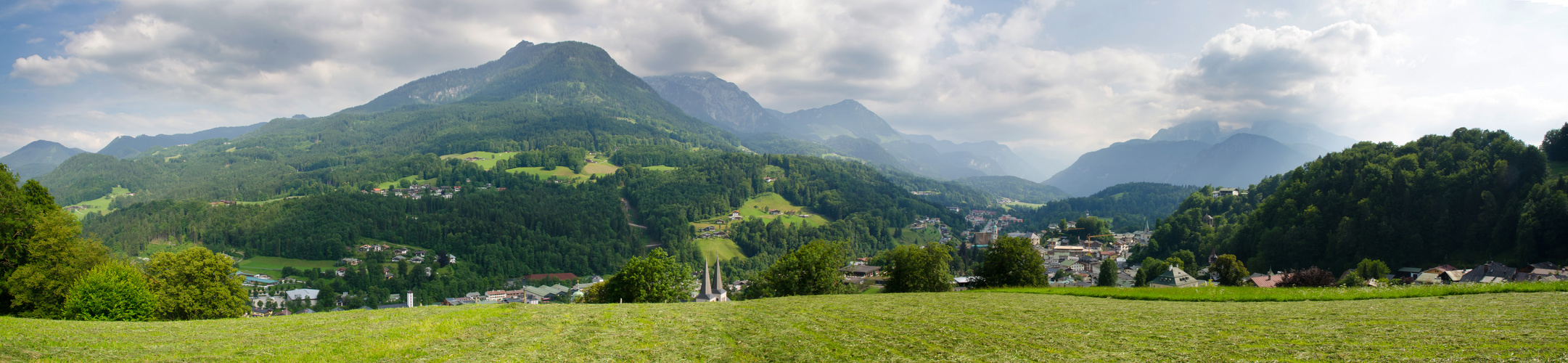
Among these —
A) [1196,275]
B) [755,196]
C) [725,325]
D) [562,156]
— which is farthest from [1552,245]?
[562,156]

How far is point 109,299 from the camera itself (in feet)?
82.3

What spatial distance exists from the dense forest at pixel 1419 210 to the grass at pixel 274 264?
144 m

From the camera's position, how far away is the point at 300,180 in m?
162

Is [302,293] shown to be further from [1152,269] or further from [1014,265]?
[1152,269]

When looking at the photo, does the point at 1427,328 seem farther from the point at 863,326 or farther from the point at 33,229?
the point at 33,229

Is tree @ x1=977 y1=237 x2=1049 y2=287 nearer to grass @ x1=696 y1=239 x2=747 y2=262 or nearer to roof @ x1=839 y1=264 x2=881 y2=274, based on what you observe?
roof @ x1=839 y1=264 x2=881 y2=274

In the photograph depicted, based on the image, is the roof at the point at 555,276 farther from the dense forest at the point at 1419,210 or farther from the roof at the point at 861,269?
the dense forest at the point at 1419,210

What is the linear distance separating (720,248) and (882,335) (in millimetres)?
117432

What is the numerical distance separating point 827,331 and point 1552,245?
67457 mm

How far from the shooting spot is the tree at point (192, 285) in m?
31.8

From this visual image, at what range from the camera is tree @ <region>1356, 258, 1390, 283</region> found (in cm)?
5194

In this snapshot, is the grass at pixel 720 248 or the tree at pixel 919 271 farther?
the grass at pixel 720 248

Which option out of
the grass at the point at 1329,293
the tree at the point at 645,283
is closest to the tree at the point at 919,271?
the grass at the point at 1329,293

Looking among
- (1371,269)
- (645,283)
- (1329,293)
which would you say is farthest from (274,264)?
(1371,269)
